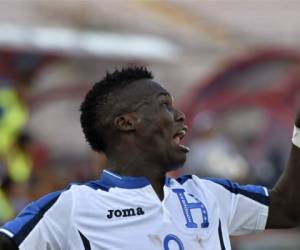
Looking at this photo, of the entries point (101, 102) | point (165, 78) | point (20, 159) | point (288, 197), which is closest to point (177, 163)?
point (101, 102)

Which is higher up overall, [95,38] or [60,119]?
[95,38]

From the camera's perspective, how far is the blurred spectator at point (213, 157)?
11.4 m

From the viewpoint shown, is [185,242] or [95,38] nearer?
[185,242]

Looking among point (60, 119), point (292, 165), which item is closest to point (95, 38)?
point (60, 119)

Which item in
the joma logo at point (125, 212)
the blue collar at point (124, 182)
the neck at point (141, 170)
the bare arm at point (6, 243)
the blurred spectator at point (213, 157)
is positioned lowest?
the blurred spectator at point (213, 157)

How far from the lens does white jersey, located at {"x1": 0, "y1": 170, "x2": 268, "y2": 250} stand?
3977 mm

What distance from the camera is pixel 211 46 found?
24.3 meters

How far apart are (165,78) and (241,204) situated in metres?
18.1

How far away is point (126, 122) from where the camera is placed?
4.22 meters

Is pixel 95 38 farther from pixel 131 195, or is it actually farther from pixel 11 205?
pixel 131 195

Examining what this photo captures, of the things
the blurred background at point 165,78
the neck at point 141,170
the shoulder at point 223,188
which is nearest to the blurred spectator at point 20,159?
the blurred background at point 165,78

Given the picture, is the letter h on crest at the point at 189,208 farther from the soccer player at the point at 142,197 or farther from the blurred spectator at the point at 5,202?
the blurred spectator at the point at 5,202

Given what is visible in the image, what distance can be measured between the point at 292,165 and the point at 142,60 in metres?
14.4

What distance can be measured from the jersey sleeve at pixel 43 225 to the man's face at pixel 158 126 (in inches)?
14.9
